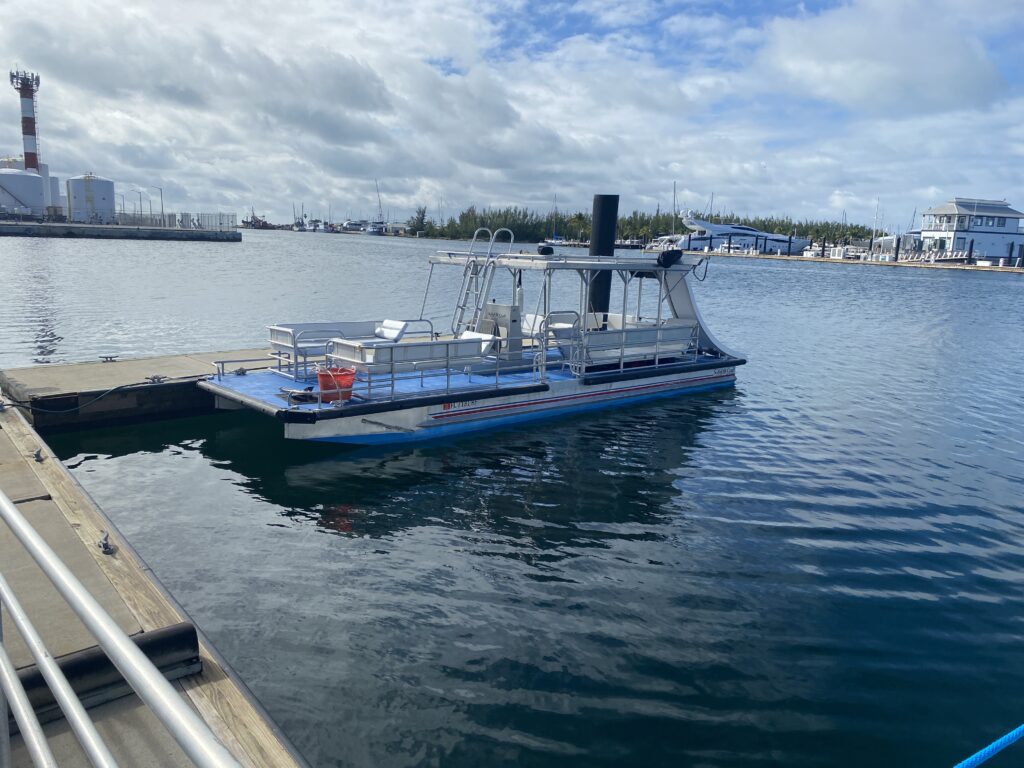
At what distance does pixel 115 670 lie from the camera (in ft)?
15.8

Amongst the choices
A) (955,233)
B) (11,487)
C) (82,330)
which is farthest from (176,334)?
(955,233)

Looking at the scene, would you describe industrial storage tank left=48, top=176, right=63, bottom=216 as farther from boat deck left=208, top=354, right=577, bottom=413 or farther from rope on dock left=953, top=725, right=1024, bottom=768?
rope on dock left=953, top=725, right=1024, bottom=768

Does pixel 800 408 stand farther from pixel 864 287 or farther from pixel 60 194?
pixel 60 194

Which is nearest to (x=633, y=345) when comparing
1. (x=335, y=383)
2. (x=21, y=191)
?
(x=335, y=383)

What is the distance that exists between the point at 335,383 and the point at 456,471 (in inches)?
98.6

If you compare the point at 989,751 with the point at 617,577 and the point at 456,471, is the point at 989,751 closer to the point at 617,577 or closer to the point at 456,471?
the point at 617,577

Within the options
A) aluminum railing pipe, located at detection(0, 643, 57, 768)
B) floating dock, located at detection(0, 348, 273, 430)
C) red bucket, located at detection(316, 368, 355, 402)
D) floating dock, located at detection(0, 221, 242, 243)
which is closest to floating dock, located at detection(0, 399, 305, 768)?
aluminum railing pipe, located at detection(0, 643, 57, 768)

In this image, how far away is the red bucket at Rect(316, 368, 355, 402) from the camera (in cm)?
1222

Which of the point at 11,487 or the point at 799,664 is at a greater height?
the point at 11,487

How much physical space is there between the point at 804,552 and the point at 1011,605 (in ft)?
7.52

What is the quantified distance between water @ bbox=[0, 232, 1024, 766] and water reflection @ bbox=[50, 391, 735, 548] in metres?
0.06

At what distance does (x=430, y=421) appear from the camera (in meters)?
13.4

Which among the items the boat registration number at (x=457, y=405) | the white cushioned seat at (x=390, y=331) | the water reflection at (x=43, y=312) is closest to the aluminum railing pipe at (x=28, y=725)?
the boat registration number at (x=457, y=405)

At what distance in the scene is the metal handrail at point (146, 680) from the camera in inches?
53.9
